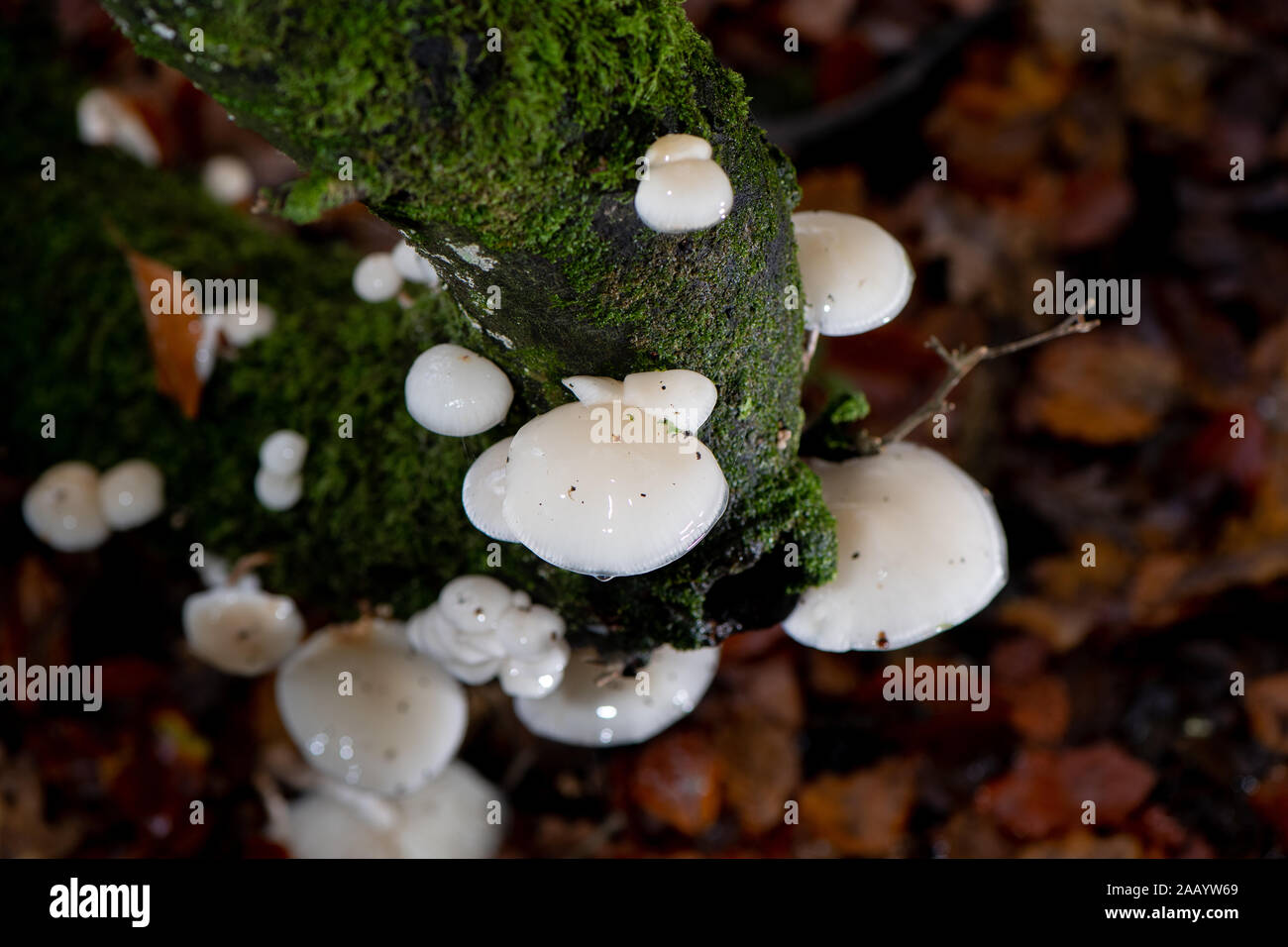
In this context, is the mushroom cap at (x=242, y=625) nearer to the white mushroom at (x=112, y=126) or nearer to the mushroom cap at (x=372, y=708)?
the mushroom cap at (x=372, y=708)

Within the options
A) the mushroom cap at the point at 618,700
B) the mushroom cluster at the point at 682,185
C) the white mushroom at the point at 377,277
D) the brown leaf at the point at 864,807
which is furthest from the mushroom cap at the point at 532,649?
the brown leaf at the point at 864,807

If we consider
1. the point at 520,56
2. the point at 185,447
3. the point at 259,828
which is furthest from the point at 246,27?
the point at 259,828

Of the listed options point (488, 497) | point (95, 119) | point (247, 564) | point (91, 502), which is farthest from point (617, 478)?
point (95, 119)

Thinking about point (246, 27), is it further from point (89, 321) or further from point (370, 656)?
point (89, 321)

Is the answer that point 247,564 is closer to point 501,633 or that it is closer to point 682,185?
point 501,633

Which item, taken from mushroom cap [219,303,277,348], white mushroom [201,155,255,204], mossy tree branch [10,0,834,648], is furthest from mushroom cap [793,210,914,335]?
white mushroom [201,155,255,204]

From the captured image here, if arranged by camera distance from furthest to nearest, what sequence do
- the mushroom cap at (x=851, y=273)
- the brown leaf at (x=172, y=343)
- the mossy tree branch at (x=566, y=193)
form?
the brown leaf at (x=172, y=343) → the mushroom cap at (x=851, y=273) → the mossy tree branch at (x=566, y=193)
